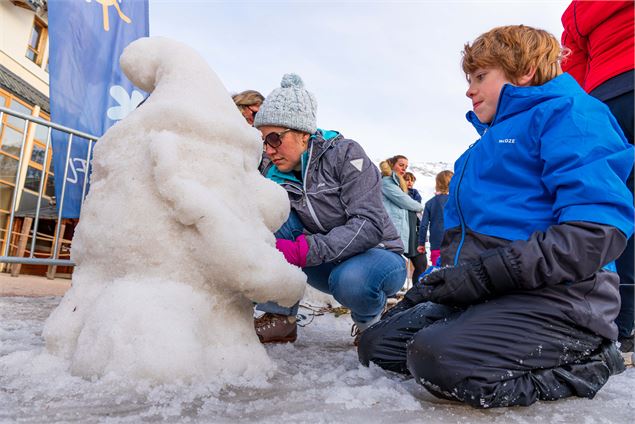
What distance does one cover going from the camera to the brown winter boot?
88.9 inches

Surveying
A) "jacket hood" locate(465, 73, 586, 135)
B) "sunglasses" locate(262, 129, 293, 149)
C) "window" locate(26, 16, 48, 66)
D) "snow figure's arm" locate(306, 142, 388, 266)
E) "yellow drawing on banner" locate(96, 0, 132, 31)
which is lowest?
"snow figure's arm" locate(306, 142, 388, 266)

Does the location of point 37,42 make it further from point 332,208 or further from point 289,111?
point 332,208

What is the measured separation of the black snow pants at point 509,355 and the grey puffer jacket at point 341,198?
0.71 m

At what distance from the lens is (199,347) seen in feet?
4.59

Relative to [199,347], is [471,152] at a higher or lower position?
higher

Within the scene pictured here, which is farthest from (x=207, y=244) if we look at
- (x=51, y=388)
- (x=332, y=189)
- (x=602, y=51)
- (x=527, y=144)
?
(x=602, y=51)

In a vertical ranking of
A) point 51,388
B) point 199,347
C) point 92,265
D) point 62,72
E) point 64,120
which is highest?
point 62,72

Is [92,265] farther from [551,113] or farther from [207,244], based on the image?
[551,113]

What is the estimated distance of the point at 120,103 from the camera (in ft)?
12.7

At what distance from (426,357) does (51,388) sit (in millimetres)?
1044

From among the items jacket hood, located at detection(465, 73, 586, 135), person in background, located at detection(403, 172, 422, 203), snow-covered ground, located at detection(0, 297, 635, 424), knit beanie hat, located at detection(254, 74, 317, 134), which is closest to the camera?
snow-covered ground, located at detection(0, 297, 635, 424)

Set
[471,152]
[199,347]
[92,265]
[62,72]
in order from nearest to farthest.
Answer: [199,347] → [92,265] → [471,152] → [62,72]

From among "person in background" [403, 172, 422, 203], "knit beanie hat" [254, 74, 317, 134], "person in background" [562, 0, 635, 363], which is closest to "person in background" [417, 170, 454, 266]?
"person in background" [403, 172, 422, 203]

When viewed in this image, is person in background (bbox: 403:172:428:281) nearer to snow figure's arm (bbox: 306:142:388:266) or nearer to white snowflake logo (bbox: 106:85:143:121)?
white snowflake logo (bbox: 106:85:143:121)
